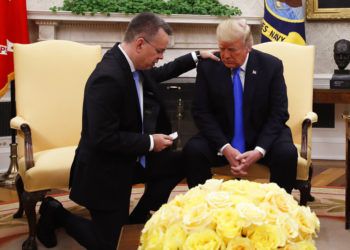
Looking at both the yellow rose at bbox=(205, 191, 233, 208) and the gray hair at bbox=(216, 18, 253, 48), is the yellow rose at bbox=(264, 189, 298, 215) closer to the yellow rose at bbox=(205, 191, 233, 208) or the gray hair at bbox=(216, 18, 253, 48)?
the yellow rose at bbox=(205, 191, 233, 208)

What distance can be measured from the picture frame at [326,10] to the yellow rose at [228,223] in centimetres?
438

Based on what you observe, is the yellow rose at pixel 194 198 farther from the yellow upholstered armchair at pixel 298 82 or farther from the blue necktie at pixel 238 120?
the yellow upholstered armchair at pixel 298 82

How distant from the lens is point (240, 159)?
267 cm

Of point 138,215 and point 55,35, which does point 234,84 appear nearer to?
point 138,215

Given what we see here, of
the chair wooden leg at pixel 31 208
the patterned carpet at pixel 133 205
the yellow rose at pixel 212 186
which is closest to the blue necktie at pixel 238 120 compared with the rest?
the patterned carpet at pixel 133 205

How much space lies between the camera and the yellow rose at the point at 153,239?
1.13 m

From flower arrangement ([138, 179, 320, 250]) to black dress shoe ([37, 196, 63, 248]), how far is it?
1496 mm

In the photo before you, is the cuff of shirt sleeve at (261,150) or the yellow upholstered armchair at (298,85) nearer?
the cuff of shirt sleeve at (261,150)

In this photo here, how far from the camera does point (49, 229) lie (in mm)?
2713

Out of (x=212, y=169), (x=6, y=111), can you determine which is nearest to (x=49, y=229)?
(x=212, y=169)

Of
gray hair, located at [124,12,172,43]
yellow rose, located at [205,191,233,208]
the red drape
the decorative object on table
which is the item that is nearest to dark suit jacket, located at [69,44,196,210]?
gray hair, located at [124,12,172,43]

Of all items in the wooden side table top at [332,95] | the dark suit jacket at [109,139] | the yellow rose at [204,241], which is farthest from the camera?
the wooden side table top at [332,95]

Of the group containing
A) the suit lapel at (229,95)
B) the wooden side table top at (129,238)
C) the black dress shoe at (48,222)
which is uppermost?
the suit lapel at (229,95)

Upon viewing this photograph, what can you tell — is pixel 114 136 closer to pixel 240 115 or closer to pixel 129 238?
pixel 129 238
